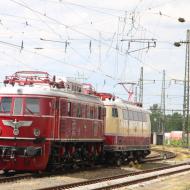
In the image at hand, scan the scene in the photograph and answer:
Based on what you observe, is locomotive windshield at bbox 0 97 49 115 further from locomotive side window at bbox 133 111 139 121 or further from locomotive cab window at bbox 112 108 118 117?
locomotive side window at bbox 133 111 139 121

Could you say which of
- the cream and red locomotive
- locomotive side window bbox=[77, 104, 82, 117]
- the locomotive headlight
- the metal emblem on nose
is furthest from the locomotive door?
the metal emblem on nose

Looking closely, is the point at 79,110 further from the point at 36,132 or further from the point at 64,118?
the point at 36,132

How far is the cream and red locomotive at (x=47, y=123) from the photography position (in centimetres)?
2267

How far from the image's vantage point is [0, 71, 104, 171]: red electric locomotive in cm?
2266

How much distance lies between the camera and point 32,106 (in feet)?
76.7

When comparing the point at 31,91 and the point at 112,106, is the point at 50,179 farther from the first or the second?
the point at 112,106

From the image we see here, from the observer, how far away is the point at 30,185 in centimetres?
2036

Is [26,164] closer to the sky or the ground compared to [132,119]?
closer to the ground

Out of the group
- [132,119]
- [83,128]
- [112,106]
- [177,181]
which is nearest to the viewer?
[177,181]

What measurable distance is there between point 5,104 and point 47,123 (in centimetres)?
191

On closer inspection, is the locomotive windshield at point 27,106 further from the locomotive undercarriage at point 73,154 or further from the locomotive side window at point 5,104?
the locomotive undercarriage at point 73,154

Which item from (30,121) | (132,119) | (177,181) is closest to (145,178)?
(177,181)

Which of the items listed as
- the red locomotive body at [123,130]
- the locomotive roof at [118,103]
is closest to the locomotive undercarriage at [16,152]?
the red locomotive body at [123,130]

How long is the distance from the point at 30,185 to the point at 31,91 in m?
4.60
